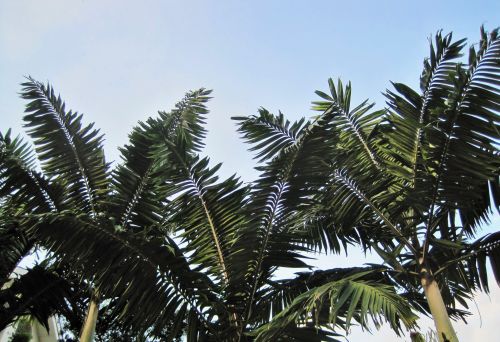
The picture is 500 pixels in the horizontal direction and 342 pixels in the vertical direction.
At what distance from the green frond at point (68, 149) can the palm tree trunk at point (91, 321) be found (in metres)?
1.29

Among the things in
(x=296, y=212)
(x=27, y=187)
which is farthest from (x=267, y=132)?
(x=27, y=187)

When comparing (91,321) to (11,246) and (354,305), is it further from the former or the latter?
(354,305)

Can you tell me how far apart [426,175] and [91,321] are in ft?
14.9

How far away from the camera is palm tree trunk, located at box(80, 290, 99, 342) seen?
6.41 metres

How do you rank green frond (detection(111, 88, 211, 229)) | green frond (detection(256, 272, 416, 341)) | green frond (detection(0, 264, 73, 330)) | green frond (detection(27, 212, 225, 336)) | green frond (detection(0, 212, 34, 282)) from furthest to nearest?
green frond (detection(0, 264, 73, 330)), green frond (detection(0, 212, 34, 282)), green frond (detection(111, 88, 211, 229)), green frond (detection(27, 212, 225, 336)), green frond (detection(256, 272, 416, 341))

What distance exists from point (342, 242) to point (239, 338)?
68.2 inches

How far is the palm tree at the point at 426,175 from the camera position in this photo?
15.2 feet

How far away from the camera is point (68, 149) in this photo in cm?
638

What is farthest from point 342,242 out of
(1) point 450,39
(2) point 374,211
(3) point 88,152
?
(3) point 88,152

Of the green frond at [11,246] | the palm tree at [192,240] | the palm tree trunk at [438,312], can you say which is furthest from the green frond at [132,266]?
the palm tree trunk at [438,312]

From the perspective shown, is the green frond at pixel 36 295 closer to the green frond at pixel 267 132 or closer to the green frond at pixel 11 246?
the green frond at pixel 11 246

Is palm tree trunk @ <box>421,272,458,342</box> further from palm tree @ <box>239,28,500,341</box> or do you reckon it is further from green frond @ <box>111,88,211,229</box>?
green frond @ <box>111,88,211,229</box>

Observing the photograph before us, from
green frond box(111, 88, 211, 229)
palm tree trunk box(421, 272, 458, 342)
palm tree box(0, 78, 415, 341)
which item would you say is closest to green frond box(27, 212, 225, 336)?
palm tree box(0, 78, 415, 341)

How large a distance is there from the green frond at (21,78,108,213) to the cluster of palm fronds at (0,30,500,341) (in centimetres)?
13
